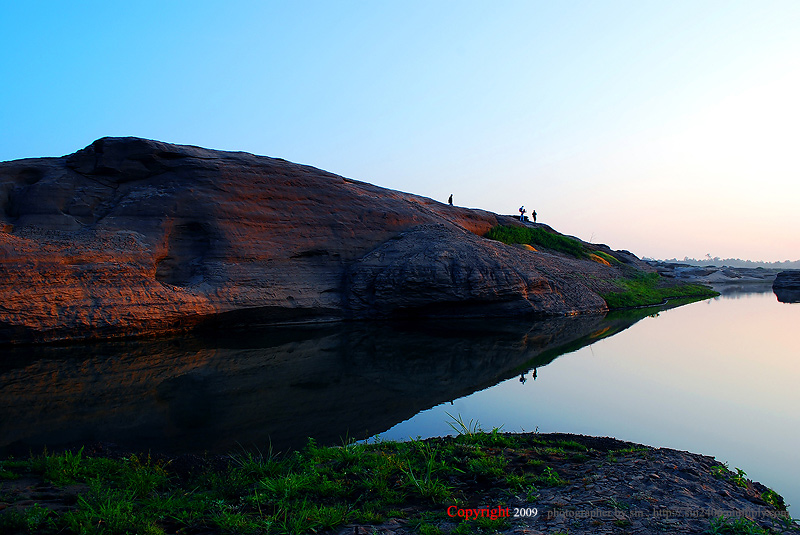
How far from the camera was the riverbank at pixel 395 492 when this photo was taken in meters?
3.89

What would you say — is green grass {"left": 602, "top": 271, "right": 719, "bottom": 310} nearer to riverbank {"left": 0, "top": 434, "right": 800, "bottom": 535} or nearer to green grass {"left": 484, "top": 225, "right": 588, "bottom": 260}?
green grass {"left": 484, "top": 225, "right": 588, "bottom": 260}

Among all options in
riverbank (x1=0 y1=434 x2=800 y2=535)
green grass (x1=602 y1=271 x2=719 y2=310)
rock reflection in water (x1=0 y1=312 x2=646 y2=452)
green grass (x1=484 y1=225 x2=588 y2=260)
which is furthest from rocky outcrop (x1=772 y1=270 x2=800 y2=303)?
riverbank (x1=0 y1=434 x2=800 y2=535)

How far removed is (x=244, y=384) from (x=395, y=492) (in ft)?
20.0

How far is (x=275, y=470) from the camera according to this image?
Answer: 532cm

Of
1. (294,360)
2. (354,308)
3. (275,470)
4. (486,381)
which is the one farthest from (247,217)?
(275,470)

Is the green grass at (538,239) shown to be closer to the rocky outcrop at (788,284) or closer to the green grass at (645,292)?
the green grass at (645,292)

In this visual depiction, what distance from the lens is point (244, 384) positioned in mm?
9805

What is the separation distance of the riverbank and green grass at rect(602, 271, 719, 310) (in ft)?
75.7

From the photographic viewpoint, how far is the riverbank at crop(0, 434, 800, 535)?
389 centimetres

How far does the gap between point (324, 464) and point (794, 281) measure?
168ft

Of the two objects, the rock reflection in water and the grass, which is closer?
the rock reflection in water

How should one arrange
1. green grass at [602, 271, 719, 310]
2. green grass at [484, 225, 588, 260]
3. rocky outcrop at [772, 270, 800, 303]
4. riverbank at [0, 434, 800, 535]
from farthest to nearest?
rocky outcrop at [772, 270, 800, 303] → green grass at [484, 225, 588, 260] → green grass at [602, 271, 719, 310] → riverbank at [0, 434, 800, 535]

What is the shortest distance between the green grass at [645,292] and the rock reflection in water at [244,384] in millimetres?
12477

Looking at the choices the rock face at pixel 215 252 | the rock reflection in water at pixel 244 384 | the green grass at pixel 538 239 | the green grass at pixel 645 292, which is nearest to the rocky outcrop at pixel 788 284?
the green grass at pixel 645 292
